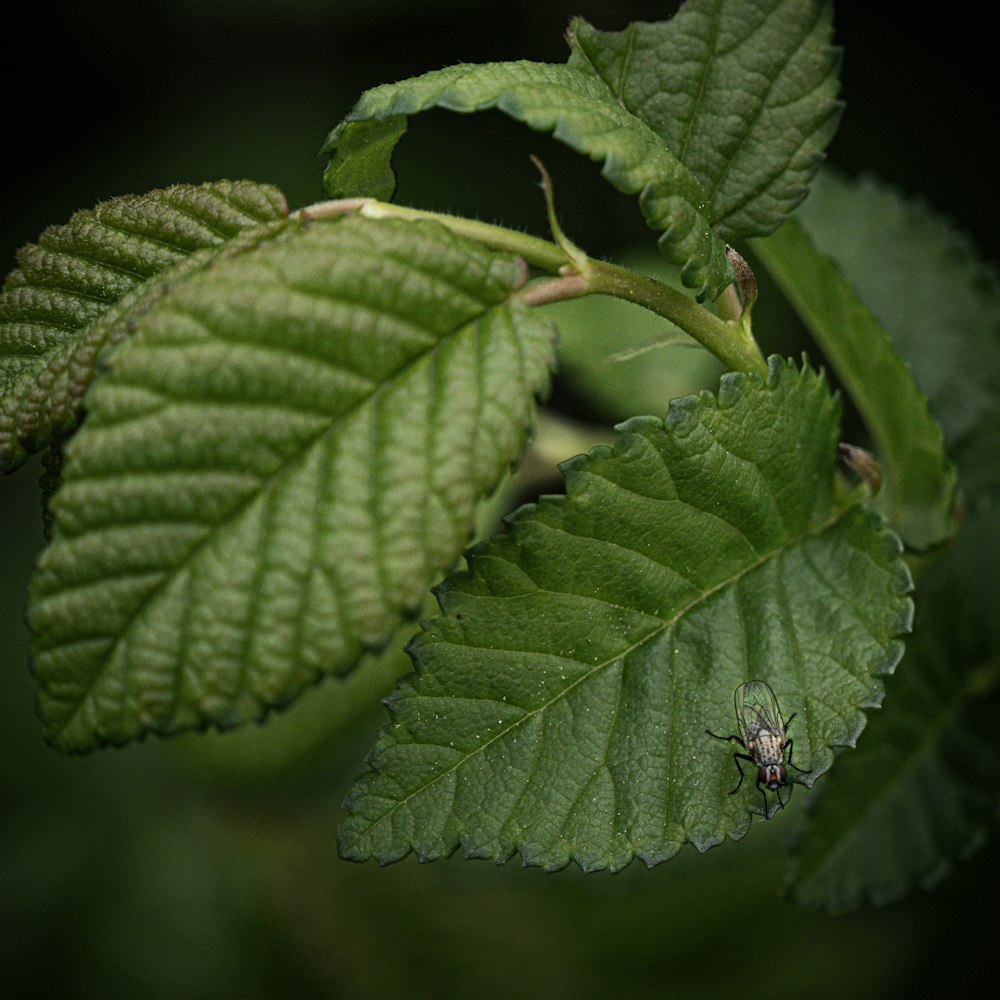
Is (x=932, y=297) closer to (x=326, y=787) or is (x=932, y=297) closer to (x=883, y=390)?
(x=883, y=390)

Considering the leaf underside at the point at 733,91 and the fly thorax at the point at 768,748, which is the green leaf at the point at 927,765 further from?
the leaf underside at the point at 733,91

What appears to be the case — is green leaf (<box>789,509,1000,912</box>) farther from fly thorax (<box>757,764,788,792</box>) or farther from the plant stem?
the plant stem

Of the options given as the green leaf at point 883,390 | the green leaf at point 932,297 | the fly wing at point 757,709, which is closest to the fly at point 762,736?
the fly wing at point 757,709

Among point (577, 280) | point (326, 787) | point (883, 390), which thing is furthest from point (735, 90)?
point (326, 787)

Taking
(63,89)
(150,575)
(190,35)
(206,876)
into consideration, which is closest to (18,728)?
(206,876)

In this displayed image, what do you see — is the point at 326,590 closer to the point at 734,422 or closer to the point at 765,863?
the point at 734,422
